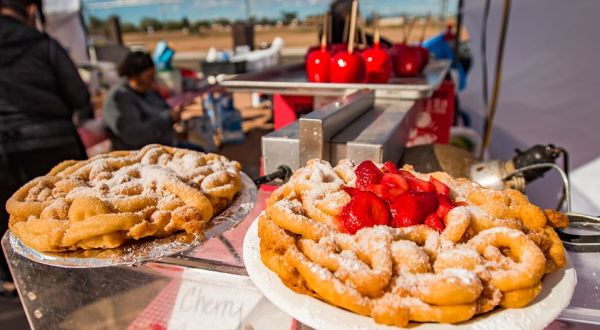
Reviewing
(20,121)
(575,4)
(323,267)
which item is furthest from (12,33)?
(575,4)

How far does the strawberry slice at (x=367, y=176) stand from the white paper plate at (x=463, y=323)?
39cm

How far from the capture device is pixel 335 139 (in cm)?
155

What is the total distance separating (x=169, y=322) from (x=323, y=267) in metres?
0.80

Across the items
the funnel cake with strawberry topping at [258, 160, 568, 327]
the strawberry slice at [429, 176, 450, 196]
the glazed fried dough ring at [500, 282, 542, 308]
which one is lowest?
the glazed fried dough ring at [500, 282, 542, 308]

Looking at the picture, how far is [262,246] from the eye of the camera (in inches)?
38.6

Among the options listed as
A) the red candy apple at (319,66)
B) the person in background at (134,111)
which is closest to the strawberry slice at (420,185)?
the red candy apple at (319,66)

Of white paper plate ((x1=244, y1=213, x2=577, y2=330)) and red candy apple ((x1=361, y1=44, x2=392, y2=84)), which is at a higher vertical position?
red candy apple ((x1=361, y1=44, x2=392, y2=84))

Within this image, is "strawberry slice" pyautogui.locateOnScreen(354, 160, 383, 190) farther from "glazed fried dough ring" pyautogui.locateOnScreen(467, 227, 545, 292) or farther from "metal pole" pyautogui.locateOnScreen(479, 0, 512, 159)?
"metal pole" pyautogui.locateOnScreen(479, 0, 512, 159)

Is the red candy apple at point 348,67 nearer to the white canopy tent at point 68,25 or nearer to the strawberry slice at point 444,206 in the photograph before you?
the strawberry slice at point 444,206

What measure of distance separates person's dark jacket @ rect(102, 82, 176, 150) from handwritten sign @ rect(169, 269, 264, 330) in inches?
123

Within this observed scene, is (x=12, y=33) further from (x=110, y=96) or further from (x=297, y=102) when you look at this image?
(x=297, y=102)

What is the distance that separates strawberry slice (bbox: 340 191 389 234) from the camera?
39.3 inches

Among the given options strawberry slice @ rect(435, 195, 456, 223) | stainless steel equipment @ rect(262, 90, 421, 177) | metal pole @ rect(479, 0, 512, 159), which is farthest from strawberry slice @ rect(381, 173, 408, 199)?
metal pole @ rect(479, 0, 512, 159)

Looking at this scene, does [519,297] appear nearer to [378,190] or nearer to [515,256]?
[515,256]
